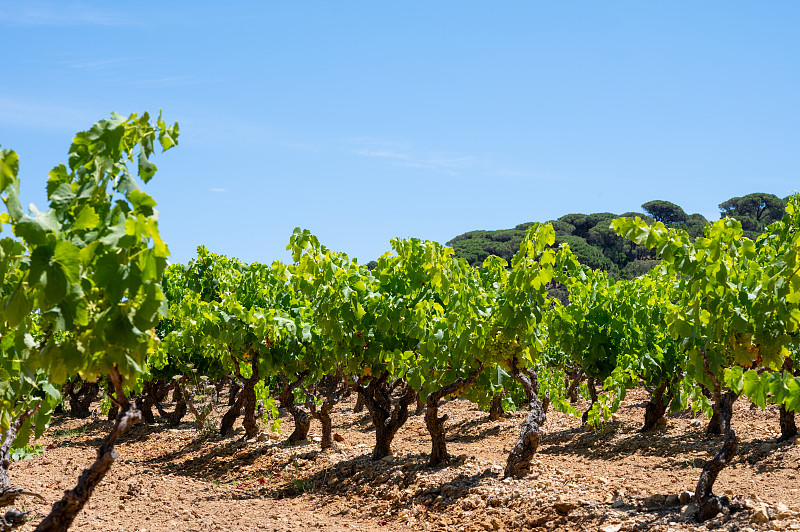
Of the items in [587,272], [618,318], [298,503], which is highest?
[587,272]

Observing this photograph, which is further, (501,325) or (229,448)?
(229,448)

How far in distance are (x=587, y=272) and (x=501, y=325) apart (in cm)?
586

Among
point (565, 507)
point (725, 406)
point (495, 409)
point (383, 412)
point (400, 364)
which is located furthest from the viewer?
point (495, 409)

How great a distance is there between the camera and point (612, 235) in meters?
50.5

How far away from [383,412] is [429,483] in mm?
2039

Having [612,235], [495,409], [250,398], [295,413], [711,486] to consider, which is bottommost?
[495,409]

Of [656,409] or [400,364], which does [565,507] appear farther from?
[656,409]

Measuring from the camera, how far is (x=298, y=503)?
8.77 m

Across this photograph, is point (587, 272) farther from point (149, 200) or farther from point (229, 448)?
point (149, 200)

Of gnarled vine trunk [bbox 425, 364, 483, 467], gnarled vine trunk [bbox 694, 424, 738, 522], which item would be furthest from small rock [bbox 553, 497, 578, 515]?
gnarled vine trunk [bbox 425, 364, 483, 467]

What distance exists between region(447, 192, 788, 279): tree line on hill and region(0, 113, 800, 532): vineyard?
27891mm

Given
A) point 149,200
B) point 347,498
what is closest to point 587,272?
point 347,498

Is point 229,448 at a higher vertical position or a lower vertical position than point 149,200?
lower

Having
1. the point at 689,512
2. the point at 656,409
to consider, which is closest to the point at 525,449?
the point at 689,512
